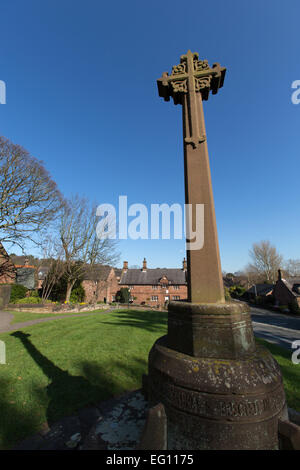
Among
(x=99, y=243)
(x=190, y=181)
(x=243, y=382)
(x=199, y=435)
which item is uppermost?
(x=99, y=243)

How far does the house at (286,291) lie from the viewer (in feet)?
97.7

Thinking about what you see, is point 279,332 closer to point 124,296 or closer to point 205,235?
point 205,235

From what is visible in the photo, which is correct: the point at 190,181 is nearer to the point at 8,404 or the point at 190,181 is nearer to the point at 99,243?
the point at 8,404

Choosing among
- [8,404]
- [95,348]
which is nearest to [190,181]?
[8,404]

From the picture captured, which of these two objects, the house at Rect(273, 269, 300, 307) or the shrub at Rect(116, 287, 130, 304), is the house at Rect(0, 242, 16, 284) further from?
the house at Rect(273, 269, 300, 307)

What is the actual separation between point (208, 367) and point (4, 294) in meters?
23.1

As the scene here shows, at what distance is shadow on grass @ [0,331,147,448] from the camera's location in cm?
321

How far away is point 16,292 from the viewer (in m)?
20.9

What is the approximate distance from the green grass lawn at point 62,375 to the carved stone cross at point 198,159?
3.39m

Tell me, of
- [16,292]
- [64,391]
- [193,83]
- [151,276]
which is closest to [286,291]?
[151,276]

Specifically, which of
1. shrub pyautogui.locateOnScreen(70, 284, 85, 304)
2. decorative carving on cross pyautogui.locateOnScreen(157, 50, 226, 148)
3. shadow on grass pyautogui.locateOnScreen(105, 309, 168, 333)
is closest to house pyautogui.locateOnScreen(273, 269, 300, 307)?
shadow on grass pyautogui.locateOnScreen(105, 309, 168, 333)

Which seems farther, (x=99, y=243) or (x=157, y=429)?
(x=99, y=243)
